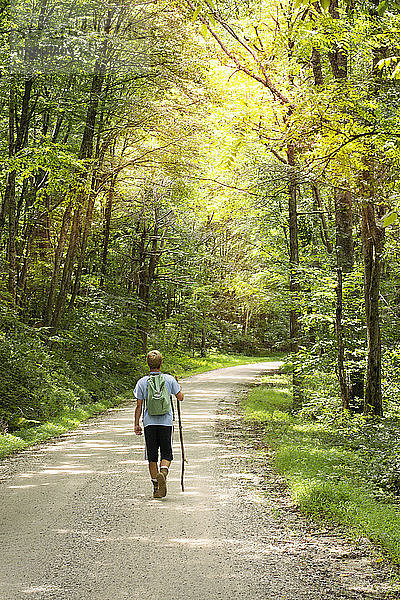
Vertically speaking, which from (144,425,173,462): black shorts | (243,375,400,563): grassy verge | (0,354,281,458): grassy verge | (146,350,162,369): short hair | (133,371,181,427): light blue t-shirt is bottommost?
(243,375,400,563): grassy verge

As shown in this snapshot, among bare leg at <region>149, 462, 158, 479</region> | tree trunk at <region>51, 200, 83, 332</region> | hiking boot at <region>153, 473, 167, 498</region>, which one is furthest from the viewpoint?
tree trunk at <region>51, 200, 83, 332</region>

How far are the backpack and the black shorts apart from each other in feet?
0.69

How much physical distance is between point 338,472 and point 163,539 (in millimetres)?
3530

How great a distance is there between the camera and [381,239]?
1319 cm

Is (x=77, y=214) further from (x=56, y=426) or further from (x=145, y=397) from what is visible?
(x=145, y=397)

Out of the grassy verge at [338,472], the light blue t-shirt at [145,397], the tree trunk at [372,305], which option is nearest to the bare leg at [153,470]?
the light blue t-shirt at [145,397]

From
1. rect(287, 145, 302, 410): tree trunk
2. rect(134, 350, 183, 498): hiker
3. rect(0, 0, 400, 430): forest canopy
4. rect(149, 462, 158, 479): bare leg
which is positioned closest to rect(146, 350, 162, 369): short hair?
rect(134, 350, 183, 498): hiker

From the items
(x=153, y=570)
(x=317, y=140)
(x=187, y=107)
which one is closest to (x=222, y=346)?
(x=187, y=107)

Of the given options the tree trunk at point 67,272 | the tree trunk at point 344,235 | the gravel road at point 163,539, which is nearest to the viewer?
the gravel road at point 163,539

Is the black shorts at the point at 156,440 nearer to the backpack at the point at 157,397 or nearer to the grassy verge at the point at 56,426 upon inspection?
the backpack at the point at 157,397

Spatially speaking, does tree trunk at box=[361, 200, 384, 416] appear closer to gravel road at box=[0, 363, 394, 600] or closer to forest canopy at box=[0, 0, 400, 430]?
forest canopy at box=[0, 0, 400, 430]

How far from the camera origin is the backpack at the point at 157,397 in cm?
749

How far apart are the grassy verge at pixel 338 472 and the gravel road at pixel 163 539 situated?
265 millimetres

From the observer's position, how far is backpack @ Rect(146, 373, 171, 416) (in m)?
7.49
